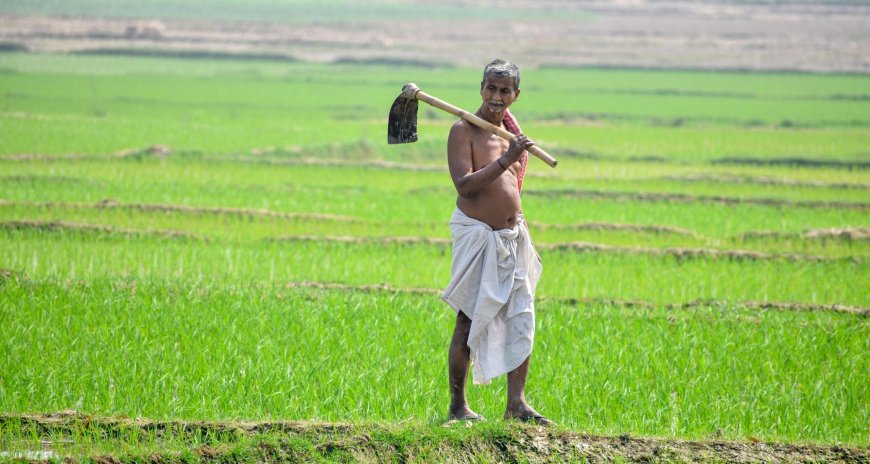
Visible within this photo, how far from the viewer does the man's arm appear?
4371 millimetres

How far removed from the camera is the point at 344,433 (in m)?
4.57

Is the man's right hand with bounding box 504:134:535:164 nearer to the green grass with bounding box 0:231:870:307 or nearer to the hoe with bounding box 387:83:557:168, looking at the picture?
the hoe with bounding box 387:83:557:168

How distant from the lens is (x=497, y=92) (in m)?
4.59

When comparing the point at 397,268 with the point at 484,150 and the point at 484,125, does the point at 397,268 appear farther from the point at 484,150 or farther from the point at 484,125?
the point at 484,125

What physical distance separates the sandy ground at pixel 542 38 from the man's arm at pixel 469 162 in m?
34.8

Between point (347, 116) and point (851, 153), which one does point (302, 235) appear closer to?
point (851, 153)

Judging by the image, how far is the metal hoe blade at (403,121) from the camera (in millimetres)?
4816

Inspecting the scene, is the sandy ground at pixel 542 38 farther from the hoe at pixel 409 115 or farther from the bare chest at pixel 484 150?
the bare chest at pixel 484 150

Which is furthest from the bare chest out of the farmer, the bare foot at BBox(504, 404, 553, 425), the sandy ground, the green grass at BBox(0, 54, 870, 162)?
the sandy ground

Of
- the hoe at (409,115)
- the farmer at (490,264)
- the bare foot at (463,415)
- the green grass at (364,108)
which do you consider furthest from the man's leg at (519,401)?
the green grass at (364,108)

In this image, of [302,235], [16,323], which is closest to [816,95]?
[302,235]

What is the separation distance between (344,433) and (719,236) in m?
7.72

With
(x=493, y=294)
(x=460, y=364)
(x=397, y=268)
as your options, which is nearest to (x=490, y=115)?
(x=493, y=294)

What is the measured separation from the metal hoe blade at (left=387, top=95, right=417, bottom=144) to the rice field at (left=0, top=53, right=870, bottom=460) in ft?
3.90
